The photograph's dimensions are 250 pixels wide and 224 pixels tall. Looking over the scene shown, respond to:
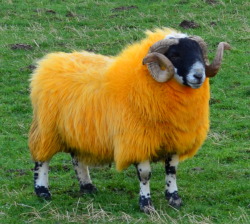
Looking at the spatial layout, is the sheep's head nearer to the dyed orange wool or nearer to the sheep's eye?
the sheep's eye

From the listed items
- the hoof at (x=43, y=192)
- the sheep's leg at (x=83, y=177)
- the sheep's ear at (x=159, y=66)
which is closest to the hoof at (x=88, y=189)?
the sheep's leg at (x=83, y=177)

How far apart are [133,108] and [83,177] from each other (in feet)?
5.50

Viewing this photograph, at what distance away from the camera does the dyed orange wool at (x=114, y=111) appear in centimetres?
975

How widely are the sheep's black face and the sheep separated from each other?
0.01 metres

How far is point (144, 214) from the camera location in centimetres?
975

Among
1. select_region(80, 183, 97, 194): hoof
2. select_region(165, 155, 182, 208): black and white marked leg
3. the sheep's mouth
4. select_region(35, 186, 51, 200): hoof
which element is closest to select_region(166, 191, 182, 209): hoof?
select_region(165, 155, 182, 208): black and white marked leg

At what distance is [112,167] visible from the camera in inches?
476

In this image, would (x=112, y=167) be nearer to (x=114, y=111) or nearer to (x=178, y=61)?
(x=114, y=111)

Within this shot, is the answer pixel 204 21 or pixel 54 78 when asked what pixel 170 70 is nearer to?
pixel 54 78

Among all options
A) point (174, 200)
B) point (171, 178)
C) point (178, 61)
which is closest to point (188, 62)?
point (178, 61)

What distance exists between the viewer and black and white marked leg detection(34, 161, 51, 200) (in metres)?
10.7

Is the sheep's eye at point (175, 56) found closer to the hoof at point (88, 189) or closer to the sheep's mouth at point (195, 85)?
the sheep's mouth at point (195, 85)

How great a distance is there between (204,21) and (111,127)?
10.6m

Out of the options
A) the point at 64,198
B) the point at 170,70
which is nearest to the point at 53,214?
the point at 64,198
